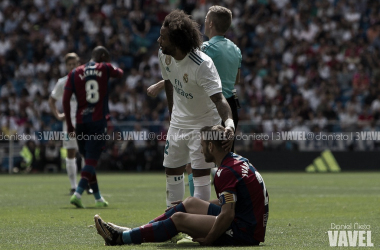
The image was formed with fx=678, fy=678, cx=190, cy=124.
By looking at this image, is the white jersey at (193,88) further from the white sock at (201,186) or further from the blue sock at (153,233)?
the blue sock at (153,233)

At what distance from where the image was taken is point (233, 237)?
622cm

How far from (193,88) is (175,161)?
87 cm

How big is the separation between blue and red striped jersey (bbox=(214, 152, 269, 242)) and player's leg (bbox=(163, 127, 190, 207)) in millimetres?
1122

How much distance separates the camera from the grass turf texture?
22.6 feet

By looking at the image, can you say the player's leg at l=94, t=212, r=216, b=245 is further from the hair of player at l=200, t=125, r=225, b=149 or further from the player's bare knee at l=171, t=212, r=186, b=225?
the hair of player at l=200, t=125, r=225, b=149

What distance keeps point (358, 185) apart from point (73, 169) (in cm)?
696

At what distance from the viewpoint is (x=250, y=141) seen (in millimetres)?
23641

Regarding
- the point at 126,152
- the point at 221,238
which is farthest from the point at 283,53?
the point at 221,238

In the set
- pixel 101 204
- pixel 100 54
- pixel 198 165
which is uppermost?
pixel 100 54

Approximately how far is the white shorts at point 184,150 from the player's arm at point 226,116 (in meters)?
0.63

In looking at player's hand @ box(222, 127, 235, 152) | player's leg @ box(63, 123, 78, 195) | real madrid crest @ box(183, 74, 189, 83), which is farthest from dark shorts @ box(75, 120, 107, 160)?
player's hand @ box(222, 127, 235, 152)

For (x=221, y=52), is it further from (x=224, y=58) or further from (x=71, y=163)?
(x=71, y=163)

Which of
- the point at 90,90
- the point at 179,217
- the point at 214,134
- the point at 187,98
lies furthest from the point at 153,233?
the point at 90,90

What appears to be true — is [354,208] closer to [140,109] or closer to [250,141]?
[250,141]
